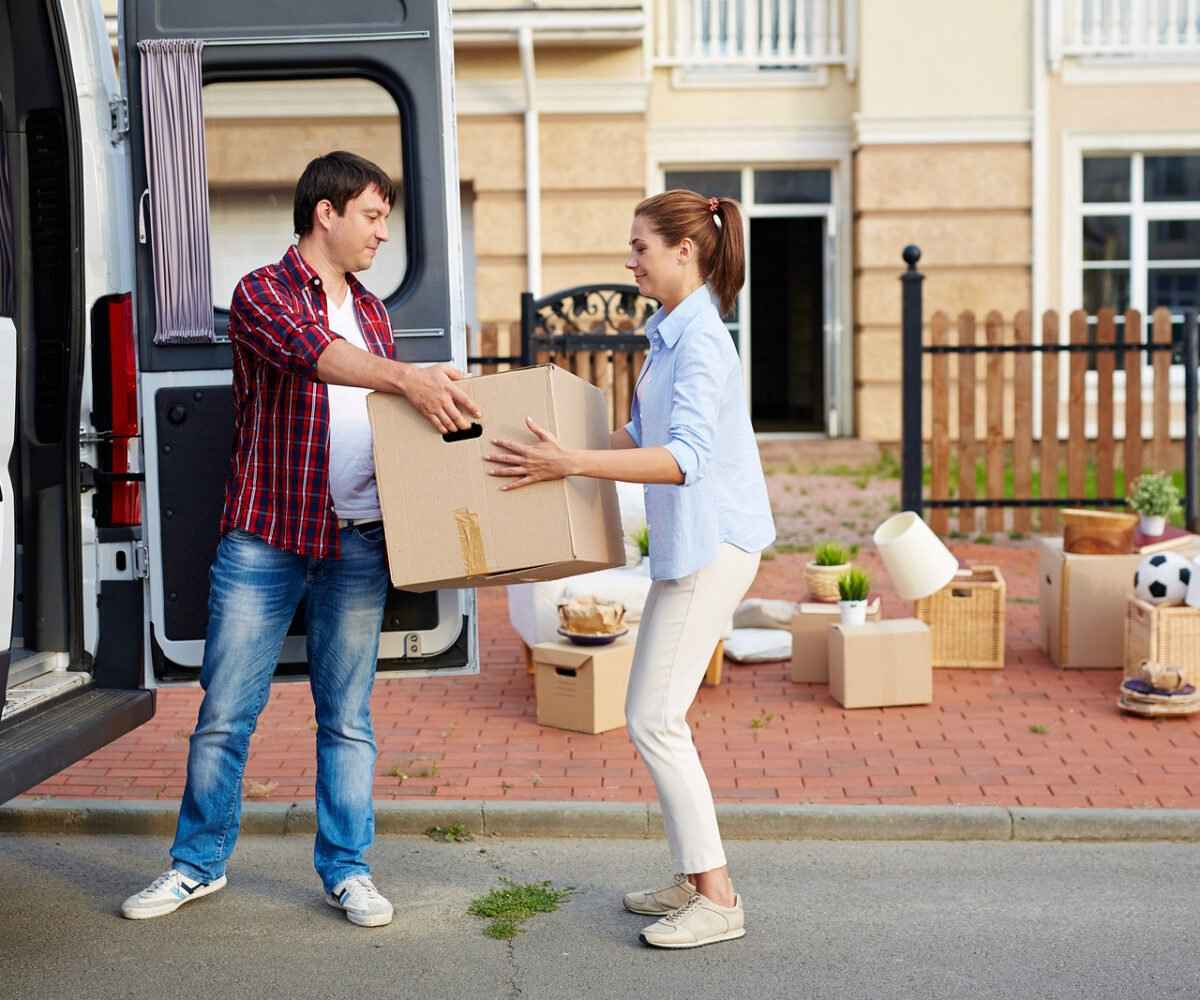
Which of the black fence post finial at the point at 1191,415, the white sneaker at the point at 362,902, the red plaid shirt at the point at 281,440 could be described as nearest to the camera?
the red plaid shirt at the point at 281,440

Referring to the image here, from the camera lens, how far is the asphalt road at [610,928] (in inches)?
165

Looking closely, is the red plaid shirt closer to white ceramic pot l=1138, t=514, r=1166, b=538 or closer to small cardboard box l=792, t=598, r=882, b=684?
small cardboard box l=792, t=598, r=882, b=684

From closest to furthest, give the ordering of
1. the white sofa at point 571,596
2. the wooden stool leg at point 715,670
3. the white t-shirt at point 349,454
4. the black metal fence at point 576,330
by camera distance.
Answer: the white t-shirt at point 349,454 < the white sofa at point 571,596 < the wooden stool leg at point 715,670 < the black metal fence at point 576,330

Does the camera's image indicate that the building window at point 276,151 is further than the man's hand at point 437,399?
Yes

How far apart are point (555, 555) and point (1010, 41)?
42.9ft

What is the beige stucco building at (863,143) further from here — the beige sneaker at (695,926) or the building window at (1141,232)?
the beige sneaker at (695,926)

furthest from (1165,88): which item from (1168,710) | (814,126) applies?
(1168,710)

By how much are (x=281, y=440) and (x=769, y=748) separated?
2806mm

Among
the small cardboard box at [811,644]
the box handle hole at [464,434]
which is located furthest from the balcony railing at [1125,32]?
the box handle hole at [464,434]

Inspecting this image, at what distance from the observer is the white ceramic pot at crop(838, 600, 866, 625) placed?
7148 millimetres

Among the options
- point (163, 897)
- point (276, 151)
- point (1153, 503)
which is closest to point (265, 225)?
point (276, 151)

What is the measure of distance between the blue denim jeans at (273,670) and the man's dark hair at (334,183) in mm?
861

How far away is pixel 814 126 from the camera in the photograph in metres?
16.1

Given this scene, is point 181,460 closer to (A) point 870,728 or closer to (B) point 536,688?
(B) point 536,688
